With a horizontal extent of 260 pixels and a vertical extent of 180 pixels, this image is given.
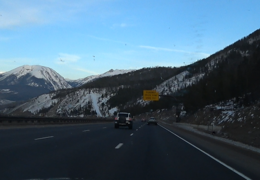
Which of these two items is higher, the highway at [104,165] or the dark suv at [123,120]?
the dark suv at [123,120]

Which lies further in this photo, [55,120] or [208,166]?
[55,120]

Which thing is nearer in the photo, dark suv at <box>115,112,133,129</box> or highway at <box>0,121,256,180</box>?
highway at <box>0,121,256,180</box>

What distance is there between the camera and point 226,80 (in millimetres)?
94875

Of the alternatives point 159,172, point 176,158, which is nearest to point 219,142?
point 176,158

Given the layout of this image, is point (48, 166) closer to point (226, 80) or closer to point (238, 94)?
point (238, 94)

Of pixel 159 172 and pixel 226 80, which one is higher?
pixel 226 80

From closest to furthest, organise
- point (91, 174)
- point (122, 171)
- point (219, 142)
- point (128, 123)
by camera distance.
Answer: point (91, 174) < point (122, 171) < point (219, 142) < point (128, 123)

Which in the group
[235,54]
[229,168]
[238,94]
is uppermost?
[235,54]

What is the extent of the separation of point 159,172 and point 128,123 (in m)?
31.9

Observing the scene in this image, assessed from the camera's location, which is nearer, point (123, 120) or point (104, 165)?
point (104, 165)

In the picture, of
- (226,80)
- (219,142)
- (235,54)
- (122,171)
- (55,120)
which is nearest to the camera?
(122,171)

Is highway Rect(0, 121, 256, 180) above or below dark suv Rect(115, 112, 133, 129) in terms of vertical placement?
below

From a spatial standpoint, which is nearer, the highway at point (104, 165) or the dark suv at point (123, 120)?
the highway at point (104, 165)

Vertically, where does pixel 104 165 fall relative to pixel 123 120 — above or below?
below
